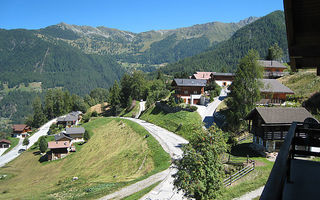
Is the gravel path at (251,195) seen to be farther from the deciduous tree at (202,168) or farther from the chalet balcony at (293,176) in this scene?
the chalet balcony at (293,176)

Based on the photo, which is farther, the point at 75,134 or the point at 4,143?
the point at 4,143

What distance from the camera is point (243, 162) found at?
26.3 meters

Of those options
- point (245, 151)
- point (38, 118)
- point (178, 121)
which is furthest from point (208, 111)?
point (38, 118)

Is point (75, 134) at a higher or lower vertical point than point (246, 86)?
lower

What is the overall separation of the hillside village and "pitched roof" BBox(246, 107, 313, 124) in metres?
0.14

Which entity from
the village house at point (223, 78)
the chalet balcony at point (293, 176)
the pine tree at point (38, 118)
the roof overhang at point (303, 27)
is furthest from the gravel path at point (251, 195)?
the pine tree at point (38, 118)

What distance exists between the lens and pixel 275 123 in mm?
31328

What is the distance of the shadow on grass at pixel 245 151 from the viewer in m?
32.1

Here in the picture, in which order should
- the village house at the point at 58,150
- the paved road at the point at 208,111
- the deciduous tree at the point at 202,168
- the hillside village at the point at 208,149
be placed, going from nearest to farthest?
1. the hillside village at the point at 208,149
2. the deciduous tree at the point at 202,168
3. the paved road at the point at 208,111
4. the village house at the point at 58,150

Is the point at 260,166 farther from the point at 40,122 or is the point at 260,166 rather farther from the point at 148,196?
the point at 40,122

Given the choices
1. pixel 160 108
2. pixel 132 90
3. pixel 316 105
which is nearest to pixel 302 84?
pixel 316 105

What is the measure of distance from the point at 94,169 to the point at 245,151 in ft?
90.4

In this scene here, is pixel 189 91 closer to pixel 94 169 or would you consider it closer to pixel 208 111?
pixel 208 111

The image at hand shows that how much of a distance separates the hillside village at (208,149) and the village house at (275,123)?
14cm
